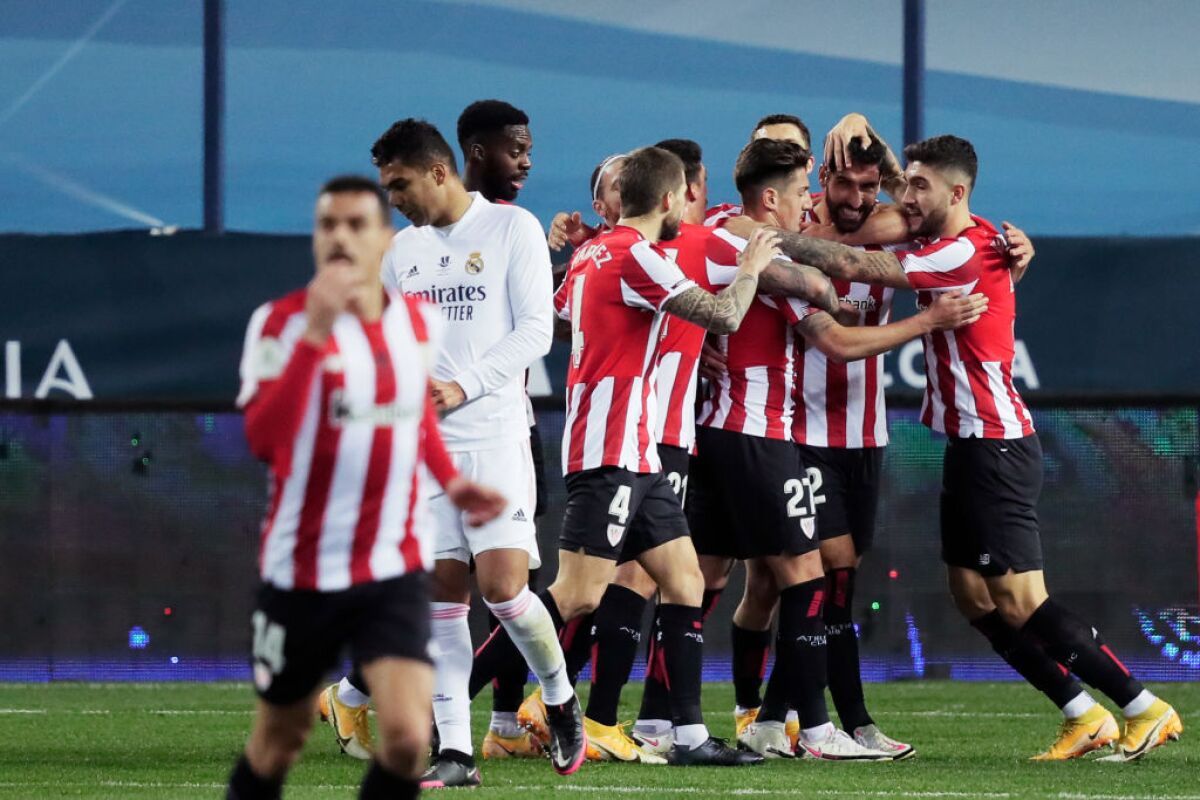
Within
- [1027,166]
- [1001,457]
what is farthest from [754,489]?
[1027,166]

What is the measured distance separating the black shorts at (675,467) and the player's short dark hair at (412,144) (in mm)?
1160

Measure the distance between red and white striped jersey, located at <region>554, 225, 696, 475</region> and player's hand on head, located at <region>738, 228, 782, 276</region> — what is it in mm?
217

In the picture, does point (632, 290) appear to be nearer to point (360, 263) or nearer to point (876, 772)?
point (876, 772)

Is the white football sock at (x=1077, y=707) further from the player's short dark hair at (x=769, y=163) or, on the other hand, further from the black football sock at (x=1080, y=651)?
the player's short dark hair at (x=769, y=163)

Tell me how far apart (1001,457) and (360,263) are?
3.05 m

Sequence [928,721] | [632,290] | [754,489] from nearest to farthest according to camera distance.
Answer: [632,290], [754,489], [928,721]

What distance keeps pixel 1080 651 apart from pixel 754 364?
1.38 metres

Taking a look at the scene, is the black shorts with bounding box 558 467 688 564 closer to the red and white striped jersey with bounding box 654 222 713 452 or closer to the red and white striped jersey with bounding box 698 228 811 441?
the red and white striped jersey with bounding box 654 222 713 452

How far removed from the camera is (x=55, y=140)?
1004cm

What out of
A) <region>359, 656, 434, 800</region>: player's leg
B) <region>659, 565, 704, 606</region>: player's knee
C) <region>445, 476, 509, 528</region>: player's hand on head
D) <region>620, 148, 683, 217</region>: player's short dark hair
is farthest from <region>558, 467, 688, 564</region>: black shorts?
<region>359, 656, 434, 800</region>: player's leg

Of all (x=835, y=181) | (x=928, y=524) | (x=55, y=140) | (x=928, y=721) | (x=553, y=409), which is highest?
(x=55, y=140)

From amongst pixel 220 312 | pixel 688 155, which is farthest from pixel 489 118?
pixel 220 312

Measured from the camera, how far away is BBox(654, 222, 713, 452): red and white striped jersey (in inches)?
238

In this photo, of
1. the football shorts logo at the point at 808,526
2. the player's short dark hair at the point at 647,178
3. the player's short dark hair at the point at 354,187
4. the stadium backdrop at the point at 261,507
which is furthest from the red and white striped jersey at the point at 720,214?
the player's short dark hair at the point at 354,187
